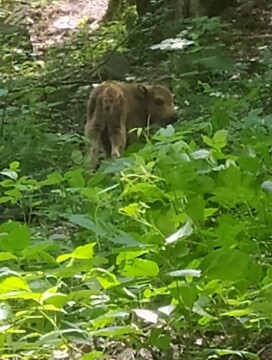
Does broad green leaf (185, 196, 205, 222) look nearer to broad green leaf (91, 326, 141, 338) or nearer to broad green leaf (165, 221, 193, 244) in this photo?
broad green leaf (165, 221, 193, 244)

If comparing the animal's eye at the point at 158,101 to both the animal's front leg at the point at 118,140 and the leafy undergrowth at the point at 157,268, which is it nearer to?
the animal's front leg at the point at 118,140

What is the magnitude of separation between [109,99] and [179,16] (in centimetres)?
421

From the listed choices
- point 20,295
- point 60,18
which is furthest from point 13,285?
point 60,18

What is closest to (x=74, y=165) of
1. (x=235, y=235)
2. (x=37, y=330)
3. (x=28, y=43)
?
(x=235, y=235)

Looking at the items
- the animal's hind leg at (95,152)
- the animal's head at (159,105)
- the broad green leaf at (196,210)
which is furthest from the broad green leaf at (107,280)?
the animal's head at (159,105)

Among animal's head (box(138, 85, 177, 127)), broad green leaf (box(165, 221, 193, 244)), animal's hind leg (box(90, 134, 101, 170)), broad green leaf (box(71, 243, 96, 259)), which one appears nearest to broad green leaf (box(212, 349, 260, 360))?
broad green leaf (box(165, 221, 193, 244))

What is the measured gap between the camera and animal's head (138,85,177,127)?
9008 mm

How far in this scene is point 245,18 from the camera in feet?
43.3

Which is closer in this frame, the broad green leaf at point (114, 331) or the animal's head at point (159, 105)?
the broad green leaf at point (114, 331)

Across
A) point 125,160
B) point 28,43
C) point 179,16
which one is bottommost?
point 28,43

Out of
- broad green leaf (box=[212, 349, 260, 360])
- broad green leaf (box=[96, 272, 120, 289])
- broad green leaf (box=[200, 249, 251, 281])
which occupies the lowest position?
broad green leaf (box=[212, 349, 260, 360])

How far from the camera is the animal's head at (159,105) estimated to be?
9008 mm

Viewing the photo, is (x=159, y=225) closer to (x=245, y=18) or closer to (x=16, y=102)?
(x=16, y=102)

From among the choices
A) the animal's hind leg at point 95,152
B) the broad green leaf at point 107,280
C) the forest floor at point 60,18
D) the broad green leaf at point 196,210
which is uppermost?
the broad green leaf at point 107,280
